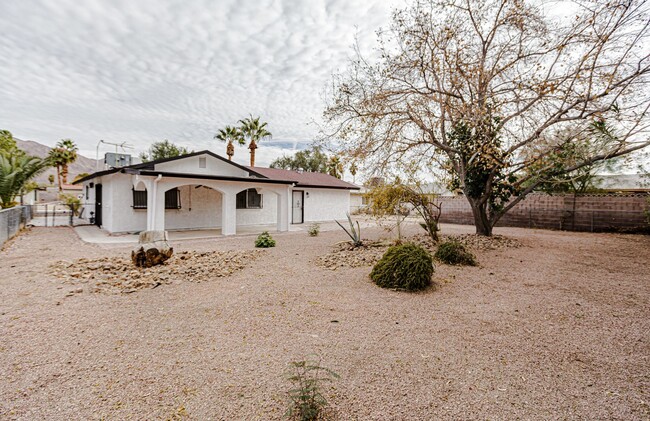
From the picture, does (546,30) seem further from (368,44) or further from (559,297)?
(559,297)

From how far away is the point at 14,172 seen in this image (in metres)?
13.0

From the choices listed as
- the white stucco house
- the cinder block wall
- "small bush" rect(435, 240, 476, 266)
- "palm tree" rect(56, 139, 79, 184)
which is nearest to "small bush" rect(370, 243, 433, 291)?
"small bush" rect(435, 240, 476, 266)

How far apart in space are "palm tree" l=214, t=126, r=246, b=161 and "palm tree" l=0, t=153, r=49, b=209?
14.2 meters

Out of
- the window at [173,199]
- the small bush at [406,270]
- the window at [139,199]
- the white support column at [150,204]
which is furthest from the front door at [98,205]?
the small bush at [406,270]

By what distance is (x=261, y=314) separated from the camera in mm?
4219

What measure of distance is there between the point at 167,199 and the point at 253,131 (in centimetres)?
→ 1551

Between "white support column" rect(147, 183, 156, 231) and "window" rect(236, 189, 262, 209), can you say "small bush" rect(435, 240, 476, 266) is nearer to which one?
"white support column" rect(147, 183, 156, 231)

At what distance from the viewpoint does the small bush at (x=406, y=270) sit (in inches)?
210

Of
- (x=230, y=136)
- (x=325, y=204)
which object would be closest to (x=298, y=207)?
(x=325, y=204)

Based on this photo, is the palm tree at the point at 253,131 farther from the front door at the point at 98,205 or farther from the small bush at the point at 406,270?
the small bush at the point at 406,270

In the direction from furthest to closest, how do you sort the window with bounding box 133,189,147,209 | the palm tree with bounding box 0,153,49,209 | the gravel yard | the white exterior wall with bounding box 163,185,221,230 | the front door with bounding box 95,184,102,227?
the front door with bounding box 95,184,102,227 → the white exterior wall with bounding box 163,185,221,230 → the window with bounding box 133,189,147,209 → the palm tree with bounding box 0,153,49,209 → the gravel yard

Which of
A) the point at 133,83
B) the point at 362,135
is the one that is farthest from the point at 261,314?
the point at 133,83

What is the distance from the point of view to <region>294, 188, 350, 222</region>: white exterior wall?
65.5ft

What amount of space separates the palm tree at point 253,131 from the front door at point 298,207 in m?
11.4
